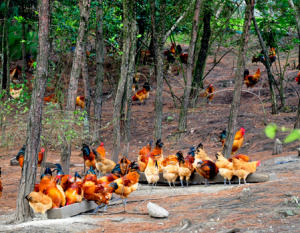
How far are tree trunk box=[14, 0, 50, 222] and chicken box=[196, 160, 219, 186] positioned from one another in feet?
12.5

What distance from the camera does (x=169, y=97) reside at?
18.4 m

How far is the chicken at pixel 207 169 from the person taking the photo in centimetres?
790

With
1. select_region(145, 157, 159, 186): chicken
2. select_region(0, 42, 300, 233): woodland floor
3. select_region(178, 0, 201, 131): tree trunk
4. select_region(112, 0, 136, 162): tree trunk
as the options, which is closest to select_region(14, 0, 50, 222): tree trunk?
select_region(0, 42, 300, 233): woodland floor

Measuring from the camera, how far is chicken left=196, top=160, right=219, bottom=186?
790 cm

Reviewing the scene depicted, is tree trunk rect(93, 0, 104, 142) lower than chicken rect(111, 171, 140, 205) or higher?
higher

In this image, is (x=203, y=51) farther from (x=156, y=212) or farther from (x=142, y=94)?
(x=156, y=212)

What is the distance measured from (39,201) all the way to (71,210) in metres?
0.74

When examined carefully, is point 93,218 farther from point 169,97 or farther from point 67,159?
point 169,97

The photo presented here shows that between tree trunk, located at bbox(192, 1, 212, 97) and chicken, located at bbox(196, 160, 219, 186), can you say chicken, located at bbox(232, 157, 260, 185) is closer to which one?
chicken, located at bbox(196, 160, 219, 186)

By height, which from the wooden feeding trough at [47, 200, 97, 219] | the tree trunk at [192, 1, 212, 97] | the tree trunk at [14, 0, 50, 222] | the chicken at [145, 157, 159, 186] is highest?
the tree trunk at [192, 1, 212, 97]

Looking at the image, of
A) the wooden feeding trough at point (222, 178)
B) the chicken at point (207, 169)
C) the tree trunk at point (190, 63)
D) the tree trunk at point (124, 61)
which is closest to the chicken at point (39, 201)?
the tree trunk at point (124, 61)

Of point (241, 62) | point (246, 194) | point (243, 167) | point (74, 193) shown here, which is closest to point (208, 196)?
point (246, 194)

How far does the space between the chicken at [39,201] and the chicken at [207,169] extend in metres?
3.61

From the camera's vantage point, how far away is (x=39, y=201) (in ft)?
18.0
